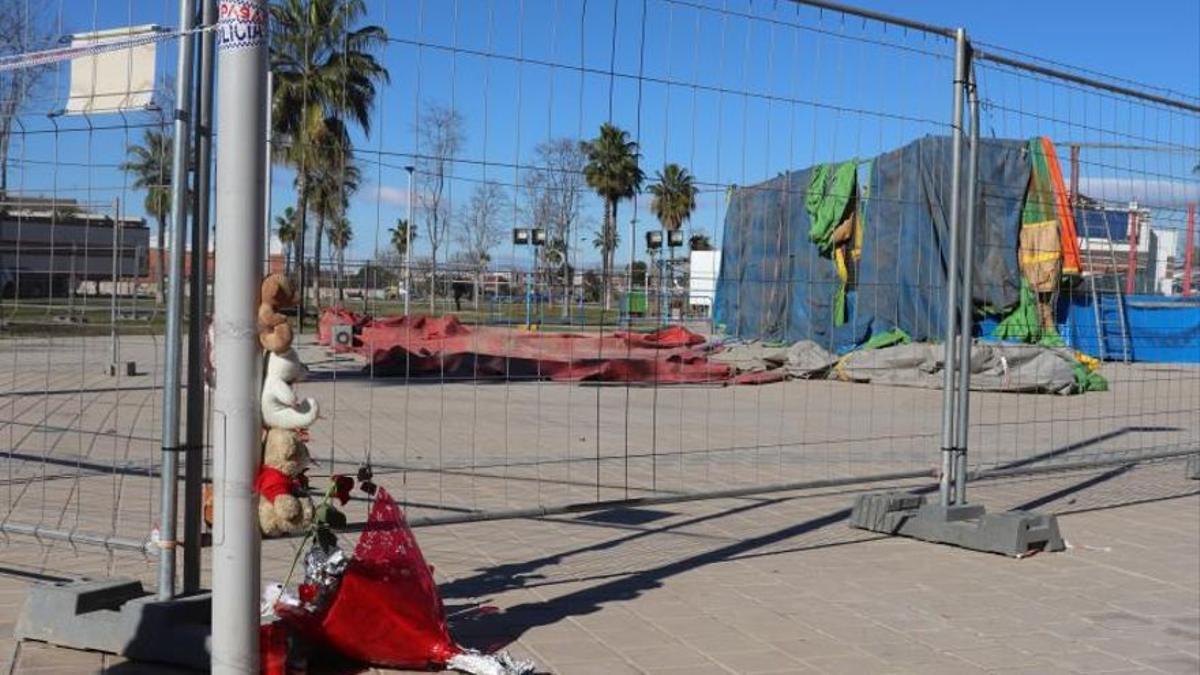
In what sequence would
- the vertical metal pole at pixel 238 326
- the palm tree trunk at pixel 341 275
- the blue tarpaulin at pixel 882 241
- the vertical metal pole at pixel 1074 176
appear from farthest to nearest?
the vertical metal pole at pixel 1074 176 → the blue tarpaulin at pixel 882 241 → the palm tree trunk at pixel 341 275 → the vertical metal pole at pixel 238 326

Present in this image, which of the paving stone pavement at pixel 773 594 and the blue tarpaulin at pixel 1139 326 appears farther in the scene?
the blue tarpaulin at pixel 1139 326

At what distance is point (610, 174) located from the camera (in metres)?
7.45

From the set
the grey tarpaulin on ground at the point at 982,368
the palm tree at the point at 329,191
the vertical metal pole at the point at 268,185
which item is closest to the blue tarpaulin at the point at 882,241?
the palm tree at the point at 329,191

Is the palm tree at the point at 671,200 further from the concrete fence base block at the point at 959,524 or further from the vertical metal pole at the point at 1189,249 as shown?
the vertical metal pole at the point at 1189,249

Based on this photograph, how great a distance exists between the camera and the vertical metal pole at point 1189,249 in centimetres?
1018

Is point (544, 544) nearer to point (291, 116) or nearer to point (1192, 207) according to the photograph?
point (291, 116)

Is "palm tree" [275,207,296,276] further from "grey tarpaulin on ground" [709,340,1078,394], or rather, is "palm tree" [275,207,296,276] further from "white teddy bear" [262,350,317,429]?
"grey tarpaulin on ground" [709,340,1078,394]

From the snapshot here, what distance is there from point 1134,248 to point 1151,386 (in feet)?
14.6

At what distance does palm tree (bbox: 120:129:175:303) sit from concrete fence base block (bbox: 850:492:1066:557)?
16.9 feet

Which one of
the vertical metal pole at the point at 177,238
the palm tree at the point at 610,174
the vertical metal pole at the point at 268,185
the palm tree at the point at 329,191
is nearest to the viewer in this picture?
the vertical metal pole at the point at 268,185

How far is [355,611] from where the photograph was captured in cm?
484

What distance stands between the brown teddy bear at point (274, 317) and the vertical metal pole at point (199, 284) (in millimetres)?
378

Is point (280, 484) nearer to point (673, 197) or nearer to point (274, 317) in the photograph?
point (274, 317)

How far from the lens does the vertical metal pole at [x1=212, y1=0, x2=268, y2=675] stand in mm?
3719
